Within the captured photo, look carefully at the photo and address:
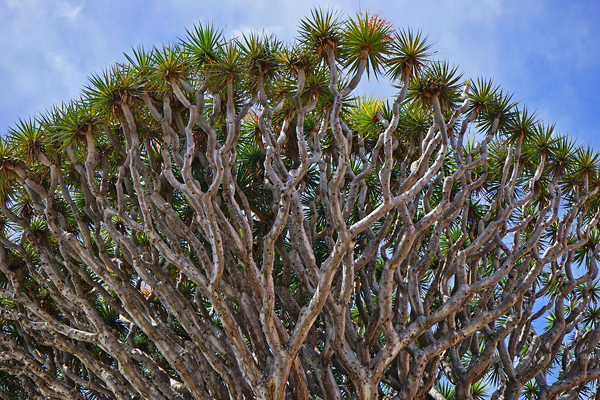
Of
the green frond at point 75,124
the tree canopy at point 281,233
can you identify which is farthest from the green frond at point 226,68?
the green frond at point 75,124

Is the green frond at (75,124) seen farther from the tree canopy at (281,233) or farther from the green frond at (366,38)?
the green frond at (366,38)

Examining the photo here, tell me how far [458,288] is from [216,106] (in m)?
3.60

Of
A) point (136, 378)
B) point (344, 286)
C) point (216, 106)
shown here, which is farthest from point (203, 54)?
point (136, 378)

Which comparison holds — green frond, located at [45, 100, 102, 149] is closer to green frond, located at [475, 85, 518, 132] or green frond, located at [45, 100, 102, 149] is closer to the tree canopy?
the tree canopy

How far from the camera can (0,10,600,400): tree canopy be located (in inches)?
259

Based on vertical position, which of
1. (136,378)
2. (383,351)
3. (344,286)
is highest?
(344,286)

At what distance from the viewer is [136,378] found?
6.82m

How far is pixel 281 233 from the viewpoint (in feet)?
24.7

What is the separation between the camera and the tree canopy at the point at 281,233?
259 inches

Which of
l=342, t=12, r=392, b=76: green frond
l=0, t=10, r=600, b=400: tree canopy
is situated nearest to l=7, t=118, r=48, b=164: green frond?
l=0, t=10, r=600, b=400: tree canopy

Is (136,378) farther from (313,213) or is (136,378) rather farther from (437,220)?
(437,220)

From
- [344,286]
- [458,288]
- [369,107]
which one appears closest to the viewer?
[344,286]

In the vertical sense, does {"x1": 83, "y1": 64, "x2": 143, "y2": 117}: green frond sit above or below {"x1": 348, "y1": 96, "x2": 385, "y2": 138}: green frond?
below

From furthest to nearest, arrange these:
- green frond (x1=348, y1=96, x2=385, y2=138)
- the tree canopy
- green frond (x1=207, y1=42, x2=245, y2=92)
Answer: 1. green frond (x1=348, y1=96, x2=385, y2=138)
2. green frond (x1=207, y1=42, x2=245, y2=92)
3. the tree canopy
